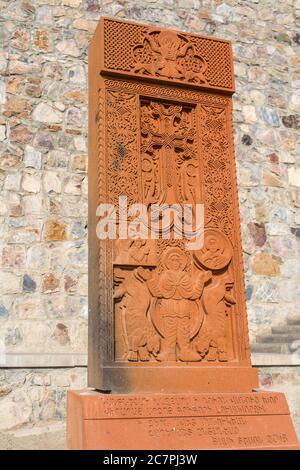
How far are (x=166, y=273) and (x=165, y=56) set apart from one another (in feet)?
4.33

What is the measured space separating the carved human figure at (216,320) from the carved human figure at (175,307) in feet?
0.16

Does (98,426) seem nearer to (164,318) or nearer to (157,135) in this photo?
(164,318)

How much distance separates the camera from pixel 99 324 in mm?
2787

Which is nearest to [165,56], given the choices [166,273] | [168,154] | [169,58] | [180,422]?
[169,58]

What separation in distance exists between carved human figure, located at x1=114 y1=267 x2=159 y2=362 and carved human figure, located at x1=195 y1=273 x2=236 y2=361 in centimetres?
28

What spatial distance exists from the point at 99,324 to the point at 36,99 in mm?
3169

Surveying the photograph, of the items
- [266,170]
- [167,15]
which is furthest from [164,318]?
[167,15]

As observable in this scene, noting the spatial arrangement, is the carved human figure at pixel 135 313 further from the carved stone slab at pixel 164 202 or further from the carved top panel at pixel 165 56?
the carved top panel at pixel 165 56

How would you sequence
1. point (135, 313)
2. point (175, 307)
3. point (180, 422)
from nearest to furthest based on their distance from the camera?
point (180, 422) < point (135, 313) < point (175, 307)

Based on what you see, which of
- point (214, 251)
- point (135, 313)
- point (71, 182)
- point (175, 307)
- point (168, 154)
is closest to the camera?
point (135, 313)

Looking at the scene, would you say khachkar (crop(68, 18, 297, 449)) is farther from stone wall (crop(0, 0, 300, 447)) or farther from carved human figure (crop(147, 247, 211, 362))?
stone wall (crop(0, 0, 300, 447))

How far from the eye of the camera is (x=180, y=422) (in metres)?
2.58

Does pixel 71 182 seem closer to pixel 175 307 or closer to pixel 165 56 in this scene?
pixel 165 56

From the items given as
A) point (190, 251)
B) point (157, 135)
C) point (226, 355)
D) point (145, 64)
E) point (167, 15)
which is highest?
point (167, 15)
